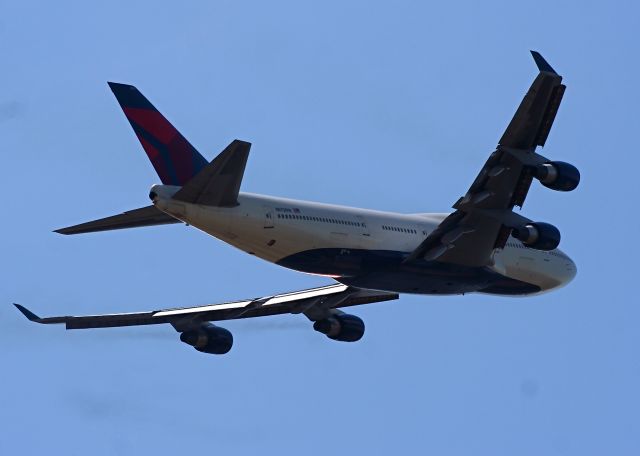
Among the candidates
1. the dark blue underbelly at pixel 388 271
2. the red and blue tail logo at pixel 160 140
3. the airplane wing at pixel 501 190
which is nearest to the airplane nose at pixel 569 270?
the dark blue underbelly at pixel 388 271

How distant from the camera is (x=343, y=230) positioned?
132ft

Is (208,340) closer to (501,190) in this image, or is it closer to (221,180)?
(221,180)

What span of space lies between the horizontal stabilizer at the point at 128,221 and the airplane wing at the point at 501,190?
26.5ft

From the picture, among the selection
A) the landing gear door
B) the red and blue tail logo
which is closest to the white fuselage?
the landing gear door

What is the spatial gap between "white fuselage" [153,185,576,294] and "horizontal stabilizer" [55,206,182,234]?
1.88ft

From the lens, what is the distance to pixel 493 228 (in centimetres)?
4066

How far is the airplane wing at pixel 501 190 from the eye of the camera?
37.2 meters

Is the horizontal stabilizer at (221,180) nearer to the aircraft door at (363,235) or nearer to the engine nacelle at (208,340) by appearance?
the aircraft door at (363,235)

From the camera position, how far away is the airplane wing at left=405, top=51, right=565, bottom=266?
37250 mm

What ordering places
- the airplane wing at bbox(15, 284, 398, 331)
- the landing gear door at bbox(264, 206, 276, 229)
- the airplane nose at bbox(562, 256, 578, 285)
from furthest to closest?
1. the airplane nose at bbox(562, 256, 578, 285)
2. the airplane wing at bbox(15, 284, 398, 331)
3. the landing gear door at bbox(264, 206, 276, 229)

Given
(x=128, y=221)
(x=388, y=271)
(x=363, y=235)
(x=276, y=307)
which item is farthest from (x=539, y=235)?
(x=128, y=221)

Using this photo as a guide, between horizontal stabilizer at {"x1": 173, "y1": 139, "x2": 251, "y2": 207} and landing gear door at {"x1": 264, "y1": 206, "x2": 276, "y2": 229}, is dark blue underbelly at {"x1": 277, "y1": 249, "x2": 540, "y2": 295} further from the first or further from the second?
horizontal stabilizer at {"x1": 173, "y1": 139, "x2": 251, "y2": 207}

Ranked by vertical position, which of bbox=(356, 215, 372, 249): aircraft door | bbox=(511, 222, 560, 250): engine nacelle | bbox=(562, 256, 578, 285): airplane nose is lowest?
bbox=(356, 215, 372, 249): aircraft door

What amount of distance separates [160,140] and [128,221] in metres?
3.08
